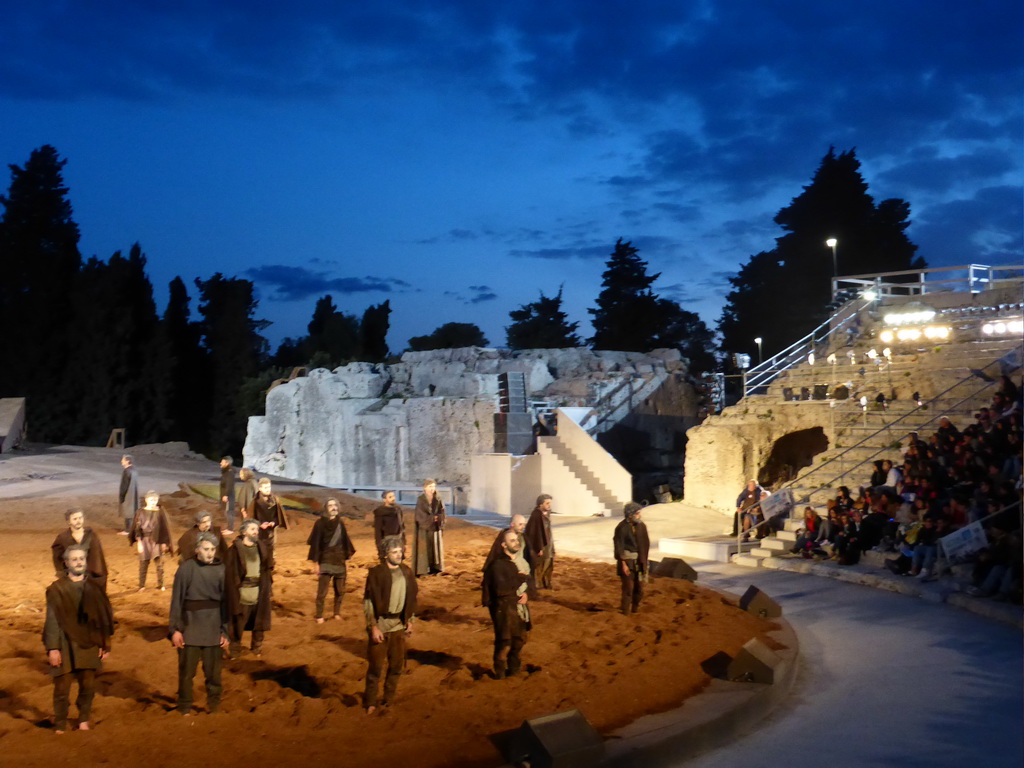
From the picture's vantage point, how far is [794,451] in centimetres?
2662

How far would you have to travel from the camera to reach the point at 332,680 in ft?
26.1

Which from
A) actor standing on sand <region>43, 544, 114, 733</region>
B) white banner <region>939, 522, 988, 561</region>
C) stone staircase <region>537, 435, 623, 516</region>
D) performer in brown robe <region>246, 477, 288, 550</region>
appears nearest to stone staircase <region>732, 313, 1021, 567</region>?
white banner <region>939, 522, 988, 561</region>

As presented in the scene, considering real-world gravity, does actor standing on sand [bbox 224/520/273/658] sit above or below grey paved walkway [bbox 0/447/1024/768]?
above

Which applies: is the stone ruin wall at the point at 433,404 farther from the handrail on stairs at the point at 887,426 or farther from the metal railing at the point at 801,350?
the handrail on stairs at the point at 887,426

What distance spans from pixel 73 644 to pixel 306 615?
4.45 meters

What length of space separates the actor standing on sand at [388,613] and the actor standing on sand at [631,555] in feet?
13.8

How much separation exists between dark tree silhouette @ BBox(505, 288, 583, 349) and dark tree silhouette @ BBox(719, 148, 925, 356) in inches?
335

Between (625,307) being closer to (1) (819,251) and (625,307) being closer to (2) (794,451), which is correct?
(1) (819,251)

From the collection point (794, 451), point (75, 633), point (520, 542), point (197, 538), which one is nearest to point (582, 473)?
point (794, 451)

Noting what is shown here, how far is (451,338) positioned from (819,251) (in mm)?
18349

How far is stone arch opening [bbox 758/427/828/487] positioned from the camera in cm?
2608

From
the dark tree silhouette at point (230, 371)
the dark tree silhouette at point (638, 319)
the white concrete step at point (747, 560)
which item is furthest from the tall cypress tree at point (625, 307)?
the white concrete step at point (747, 560)

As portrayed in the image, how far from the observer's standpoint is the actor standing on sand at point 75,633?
6.37 m

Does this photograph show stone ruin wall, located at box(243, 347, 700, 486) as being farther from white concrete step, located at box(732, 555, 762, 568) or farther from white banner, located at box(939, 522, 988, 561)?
white banner, located at box(939, 522, 988, 561)
